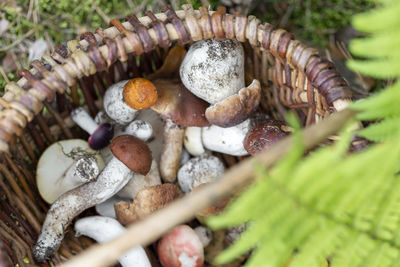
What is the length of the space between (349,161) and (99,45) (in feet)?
3.13

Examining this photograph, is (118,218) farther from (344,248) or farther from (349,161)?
(349,161)

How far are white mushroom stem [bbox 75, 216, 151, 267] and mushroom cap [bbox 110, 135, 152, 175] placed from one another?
0.23 m

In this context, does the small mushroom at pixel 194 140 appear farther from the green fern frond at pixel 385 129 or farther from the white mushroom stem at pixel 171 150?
the green fern frond at pixel 385 129

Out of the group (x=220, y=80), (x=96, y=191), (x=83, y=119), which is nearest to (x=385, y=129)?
(x=220, y=80)

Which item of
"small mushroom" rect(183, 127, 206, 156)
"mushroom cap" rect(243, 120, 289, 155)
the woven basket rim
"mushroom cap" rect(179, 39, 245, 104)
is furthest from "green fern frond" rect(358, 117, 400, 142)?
"small mushroom" rect(183, 127, 206, 156)

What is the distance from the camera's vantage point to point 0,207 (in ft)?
5.15

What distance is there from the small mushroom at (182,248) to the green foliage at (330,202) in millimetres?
642

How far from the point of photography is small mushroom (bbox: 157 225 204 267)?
1.58m

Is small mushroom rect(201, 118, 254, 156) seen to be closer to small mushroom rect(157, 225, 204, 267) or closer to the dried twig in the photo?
small mushroom rect(157, 225, 204, 267)

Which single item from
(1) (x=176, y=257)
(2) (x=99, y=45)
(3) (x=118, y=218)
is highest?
(2) (x=99, y=45)

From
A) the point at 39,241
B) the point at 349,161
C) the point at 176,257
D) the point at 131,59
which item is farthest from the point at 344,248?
the point at 131,59

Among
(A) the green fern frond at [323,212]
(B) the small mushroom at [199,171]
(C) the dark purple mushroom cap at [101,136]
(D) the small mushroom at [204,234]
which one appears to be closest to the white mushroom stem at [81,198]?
(C) the dark purple mushroom cap at [101,136]

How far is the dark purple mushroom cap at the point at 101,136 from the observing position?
1.74 m

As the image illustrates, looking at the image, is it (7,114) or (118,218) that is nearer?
(7,114)
